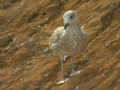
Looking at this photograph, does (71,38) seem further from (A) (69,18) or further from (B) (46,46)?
(B) (46,46)

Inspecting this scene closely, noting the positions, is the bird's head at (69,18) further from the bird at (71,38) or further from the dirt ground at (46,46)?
the dirt ground at (46,46)

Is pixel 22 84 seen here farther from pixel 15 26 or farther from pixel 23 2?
pixel 23 2

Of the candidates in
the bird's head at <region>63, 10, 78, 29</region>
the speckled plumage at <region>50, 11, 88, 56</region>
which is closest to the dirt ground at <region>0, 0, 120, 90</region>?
the speckled plumage at <region>50, 11, 88, 56</region>

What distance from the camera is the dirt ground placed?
643cm

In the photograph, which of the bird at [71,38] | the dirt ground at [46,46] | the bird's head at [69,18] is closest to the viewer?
the bird's head at [69,18]

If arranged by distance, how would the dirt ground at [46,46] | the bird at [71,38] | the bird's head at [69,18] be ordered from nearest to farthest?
1. the bird's head at [69,18]
2. the bird at [71,38]
3. the dirt ground at [46,46]

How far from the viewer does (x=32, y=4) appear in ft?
35.4

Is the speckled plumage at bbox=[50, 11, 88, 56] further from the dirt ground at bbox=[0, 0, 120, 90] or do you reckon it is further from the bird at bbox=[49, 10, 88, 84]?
the dirt ground at bbox=[0, 0, 120, 90]

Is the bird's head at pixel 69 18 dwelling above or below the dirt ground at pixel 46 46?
above

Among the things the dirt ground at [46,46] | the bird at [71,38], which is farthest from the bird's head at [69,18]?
the dirt ground at [46,46]

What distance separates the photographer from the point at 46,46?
8.38 meters

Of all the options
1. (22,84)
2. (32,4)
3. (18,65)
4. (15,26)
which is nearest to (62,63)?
(22,84)

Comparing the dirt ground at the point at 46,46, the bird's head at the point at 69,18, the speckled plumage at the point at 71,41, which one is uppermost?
the bird's head at the point at 69,18

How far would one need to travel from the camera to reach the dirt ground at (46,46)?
6431 mm
